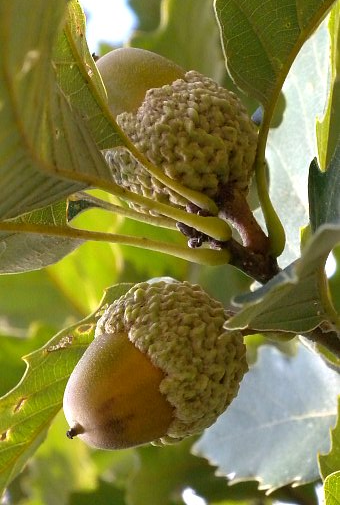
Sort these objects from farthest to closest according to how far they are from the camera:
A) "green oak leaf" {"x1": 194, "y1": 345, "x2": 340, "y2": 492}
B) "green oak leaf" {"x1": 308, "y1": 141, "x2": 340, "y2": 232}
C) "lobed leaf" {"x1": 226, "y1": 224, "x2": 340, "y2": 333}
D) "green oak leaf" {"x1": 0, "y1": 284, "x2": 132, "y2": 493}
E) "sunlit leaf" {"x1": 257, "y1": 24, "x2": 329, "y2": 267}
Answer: "green oak leaf" {"x1": 194, "y1": 345, "x2": 340, "y2": 492} → "sunlit leaf" {"x1": 257, "y1": 24, "x2": 329, "y2": 267} → "green oak leaf" {"x1": 0, "y1": 284, "x2": 132, "y2": 493} → "green oak leaf" {"x1": 308, "y1": 141, "x2": 340, "y2": 232} → "lobed leaf" {"x1": 226, "y1": 224, "x2": 340, "y2": 333}

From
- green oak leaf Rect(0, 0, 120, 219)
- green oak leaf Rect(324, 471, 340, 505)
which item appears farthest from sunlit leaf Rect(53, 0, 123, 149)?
green oak leaf Rect(324, 471, 340, 505)

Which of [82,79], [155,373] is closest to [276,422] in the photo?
[155,373]

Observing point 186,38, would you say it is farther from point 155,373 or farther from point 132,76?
point 155,373

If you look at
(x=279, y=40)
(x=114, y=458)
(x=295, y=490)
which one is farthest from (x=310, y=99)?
(x=114, y=458)

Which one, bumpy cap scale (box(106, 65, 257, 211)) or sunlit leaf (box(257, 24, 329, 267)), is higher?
bumpy cap scale (box(106, 65, 257, 211))

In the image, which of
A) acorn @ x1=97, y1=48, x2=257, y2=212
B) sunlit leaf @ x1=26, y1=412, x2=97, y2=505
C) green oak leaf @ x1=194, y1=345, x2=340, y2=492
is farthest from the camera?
sunlit leaf @ x1=26, y1=412, x2=97, y2=505

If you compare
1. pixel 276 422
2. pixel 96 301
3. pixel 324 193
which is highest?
pixel 324 193

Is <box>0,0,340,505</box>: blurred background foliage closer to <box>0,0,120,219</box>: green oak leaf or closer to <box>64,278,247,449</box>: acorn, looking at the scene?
<box>64,278,247,449</box>: acorn
